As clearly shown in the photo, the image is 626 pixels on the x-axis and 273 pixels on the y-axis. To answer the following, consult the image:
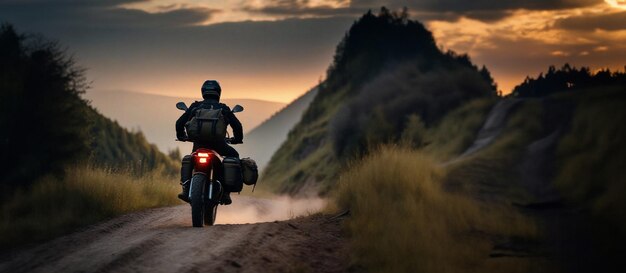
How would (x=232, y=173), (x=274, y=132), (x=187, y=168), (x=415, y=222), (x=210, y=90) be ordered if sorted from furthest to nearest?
(x=274, y=132)
(x=415, y=222)
(x=210, y=90)
(x=232, y=173)
(x=187, y=168)

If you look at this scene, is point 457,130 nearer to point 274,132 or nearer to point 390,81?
point 390,81

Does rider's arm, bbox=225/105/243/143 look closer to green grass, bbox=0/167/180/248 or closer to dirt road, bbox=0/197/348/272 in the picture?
dirt road, bbox=0/197/348/272

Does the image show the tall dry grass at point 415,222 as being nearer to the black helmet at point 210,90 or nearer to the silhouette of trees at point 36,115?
the black helmet at point 210,90

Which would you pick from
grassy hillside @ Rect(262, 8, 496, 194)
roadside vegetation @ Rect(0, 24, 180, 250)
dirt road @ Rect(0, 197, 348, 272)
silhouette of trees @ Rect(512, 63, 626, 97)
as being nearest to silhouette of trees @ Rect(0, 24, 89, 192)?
roadside vegetation @ Rect(0, 24, 180, 250)

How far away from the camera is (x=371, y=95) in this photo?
4819cm

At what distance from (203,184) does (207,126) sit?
872mm

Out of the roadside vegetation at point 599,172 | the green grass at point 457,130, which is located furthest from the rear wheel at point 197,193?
the green grass at point 457,130

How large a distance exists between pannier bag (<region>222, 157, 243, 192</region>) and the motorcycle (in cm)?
11

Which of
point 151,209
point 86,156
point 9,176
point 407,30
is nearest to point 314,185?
point 407,30

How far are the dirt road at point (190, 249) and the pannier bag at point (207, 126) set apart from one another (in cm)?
136

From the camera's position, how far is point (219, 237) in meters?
9.98

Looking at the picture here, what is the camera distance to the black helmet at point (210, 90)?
463 inches

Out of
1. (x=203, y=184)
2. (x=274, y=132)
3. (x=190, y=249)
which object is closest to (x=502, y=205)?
(x=203, y=184)

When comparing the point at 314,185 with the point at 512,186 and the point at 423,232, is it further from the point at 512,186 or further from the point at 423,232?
the point at 423,232
